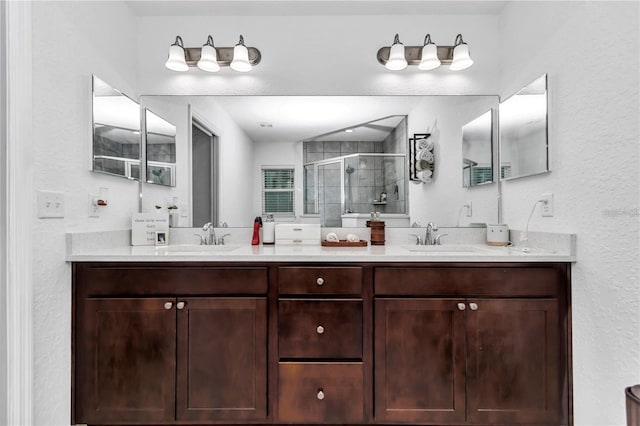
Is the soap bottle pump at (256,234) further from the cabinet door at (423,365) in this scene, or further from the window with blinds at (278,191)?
the cabinet door at (423,365)

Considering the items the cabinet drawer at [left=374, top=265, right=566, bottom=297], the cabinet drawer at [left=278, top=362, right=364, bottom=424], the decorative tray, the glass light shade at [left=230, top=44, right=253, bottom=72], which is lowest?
the cabinet drawer at [left=278, top=362, right=364, bottom=424]

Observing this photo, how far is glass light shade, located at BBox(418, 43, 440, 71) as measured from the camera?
82.6 inches

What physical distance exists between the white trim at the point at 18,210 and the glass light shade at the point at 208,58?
2.83 ft

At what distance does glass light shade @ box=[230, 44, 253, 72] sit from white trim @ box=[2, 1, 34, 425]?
98cm

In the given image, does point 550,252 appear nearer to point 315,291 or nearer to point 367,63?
point 315,291

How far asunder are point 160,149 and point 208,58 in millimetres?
652

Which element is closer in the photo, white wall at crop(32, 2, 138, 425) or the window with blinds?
white wall at crop(32, 2, 138, 425)

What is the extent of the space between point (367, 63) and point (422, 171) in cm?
78

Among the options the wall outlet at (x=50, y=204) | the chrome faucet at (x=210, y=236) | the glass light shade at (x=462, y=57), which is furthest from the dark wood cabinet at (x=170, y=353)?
the glass light shade at (x=462, y=57)

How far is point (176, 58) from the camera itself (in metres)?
2.10

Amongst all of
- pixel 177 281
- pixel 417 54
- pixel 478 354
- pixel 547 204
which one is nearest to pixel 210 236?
pixel 177 281

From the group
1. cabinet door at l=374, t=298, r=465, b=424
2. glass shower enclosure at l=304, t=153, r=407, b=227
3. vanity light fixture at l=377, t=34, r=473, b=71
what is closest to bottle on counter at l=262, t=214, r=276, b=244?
glass shower enclosure at l=304, t=153, r=407, b=227

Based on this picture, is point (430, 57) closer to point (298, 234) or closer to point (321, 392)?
point (298, 234)

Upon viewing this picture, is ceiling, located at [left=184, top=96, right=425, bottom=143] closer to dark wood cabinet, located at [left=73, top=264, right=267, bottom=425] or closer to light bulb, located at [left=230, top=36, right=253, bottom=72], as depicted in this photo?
light bulb, located at [left=230, top=36, right=253, bottom=72]
